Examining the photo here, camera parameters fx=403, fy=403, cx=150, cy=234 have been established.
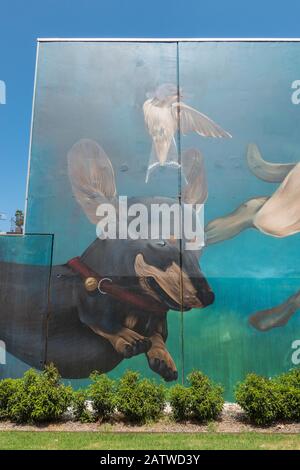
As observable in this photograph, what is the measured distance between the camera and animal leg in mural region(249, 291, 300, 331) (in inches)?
322

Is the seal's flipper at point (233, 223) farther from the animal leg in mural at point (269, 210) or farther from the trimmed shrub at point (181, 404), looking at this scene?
the trimmed shrub at point (181, 404)

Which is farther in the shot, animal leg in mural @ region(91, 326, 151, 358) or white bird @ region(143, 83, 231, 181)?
white bird @ region(143, 83, 231, 181)

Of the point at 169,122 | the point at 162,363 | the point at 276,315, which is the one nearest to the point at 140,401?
the point at 162,363

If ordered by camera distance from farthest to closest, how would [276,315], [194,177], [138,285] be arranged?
[194,177] < [138,285] < [276,315]

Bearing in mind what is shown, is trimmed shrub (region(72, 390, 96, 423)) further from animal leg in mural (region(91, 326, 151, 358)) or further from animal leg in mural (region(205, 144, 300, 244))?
animal leg in mural (region(205, 144, 300, 244))

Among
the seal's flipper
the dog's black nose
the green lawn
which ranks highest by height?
the seal's flipper

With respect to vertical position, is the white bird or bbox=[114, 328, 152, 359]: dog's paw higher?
the white bird

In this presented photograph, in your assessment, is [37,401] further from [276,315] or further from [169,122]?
[169,122]

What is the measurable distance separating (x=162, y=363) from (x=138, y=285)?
1.63m

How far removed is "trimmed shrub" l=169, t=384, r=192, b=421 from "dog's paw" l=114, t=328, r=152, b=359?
179 centimetres

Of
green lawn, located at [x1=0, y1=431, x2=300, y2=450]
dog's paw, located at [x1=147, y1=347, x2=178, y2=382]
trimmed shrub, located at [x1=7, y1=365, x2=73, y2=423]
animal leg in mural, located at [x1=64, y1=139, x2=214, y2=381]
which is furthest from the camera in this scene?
animal leg in mural, located at [x1=64, y1=139, x2=214, y2=381]

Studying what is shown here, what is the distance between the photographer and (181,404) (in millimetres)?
6340

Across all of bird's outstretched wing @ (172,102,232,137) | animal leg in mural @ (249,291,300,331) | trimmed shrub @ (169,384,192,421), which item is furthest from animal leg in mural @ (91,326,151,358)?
bird's outstretched wing @ (172,102,232,137)

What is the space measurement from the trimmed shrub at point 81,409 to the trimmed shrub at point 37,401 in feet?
0.40
